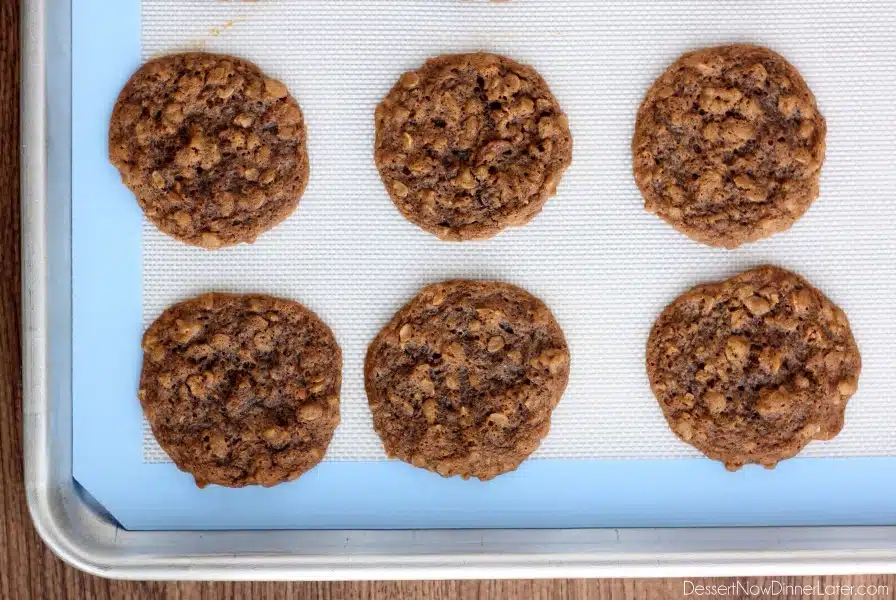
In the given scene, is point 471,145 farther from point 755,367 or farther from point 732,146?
point 755,367

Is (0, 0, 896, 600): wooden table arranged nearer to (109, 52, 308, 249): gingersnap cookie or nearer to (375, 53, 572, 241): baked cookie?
(109, 52, 308, 249): gingersnap cookie

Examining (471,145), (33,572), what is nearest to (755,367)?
(471,145)

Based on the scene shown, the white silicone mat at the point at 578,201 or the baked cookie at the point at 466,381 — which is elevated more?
the white silicone mat at the point at 578,201

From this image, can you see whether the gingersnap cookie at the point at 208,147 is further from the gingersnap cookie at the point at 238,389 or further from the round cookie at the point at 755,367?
the round cookie at the point at 755,367

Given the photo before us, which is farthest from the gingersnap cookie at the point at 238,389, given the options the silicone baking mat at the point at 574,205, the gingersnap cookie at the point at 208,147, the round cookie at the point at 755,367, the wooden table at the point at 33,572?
the round cookie at the point at 755,367

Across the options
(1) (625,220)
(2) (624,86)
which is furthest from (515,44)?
(1) (625,220)

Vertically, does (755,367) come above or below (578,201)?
below
